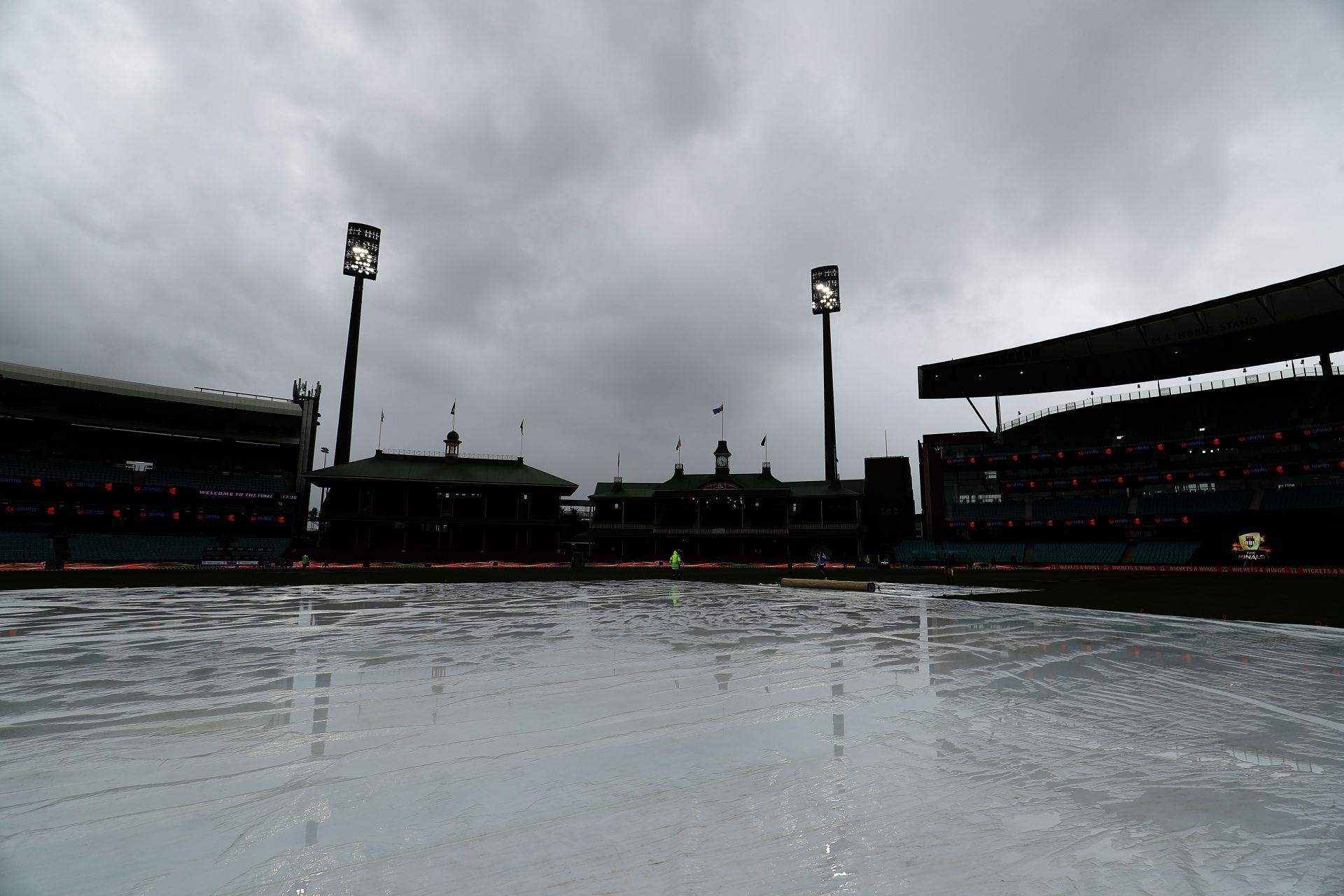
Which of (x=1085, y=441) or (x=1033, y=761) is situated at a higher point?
(x=1085, y=441)

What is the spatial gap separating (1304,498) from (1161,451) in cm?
962

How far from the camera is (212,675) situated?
321 inches

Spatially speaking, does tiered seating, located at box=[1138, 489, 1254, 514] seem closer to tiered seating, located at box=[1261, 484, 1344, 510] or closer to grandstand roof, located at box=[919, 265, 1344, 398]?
tiered seating, located at box=[1261, 484, 1344, 510]

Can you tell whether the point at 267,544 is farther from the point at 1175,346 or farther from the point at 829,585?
the point at 1175,346

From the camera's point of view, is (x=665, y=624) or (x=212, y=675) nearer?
(x=212, y=675)

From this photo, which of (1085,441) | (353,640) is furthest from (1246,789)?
(1085,441)

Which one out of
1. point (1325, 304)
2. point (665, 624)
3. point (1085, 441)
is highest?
point (1325, 304)

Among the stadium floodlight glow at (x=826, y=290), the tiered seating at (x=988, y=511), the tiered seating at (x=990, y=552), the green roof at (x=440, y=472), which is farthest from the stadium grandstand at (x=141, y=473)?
the tiered seating at (x=988, y=511)

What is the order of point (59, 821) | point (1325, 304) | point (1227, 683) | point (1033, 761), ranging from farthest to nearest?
point (1325, 304) → point (1227, 683) → point (1033, 761) → point (59, 821)

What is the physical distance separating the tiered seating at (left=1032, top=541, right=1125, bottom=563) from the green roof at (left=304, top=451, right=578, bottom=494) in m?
42.8

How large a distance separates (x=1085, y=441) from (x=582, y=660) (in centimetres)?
6547

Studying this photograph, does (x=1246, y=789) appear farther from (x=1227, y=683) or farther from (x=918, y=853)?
(x=1227, y=683)

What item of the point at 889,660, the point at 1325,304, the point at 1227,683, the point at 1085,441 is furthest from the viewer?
the point at 1085,441

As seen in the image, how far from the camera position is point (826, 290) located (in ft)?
244
